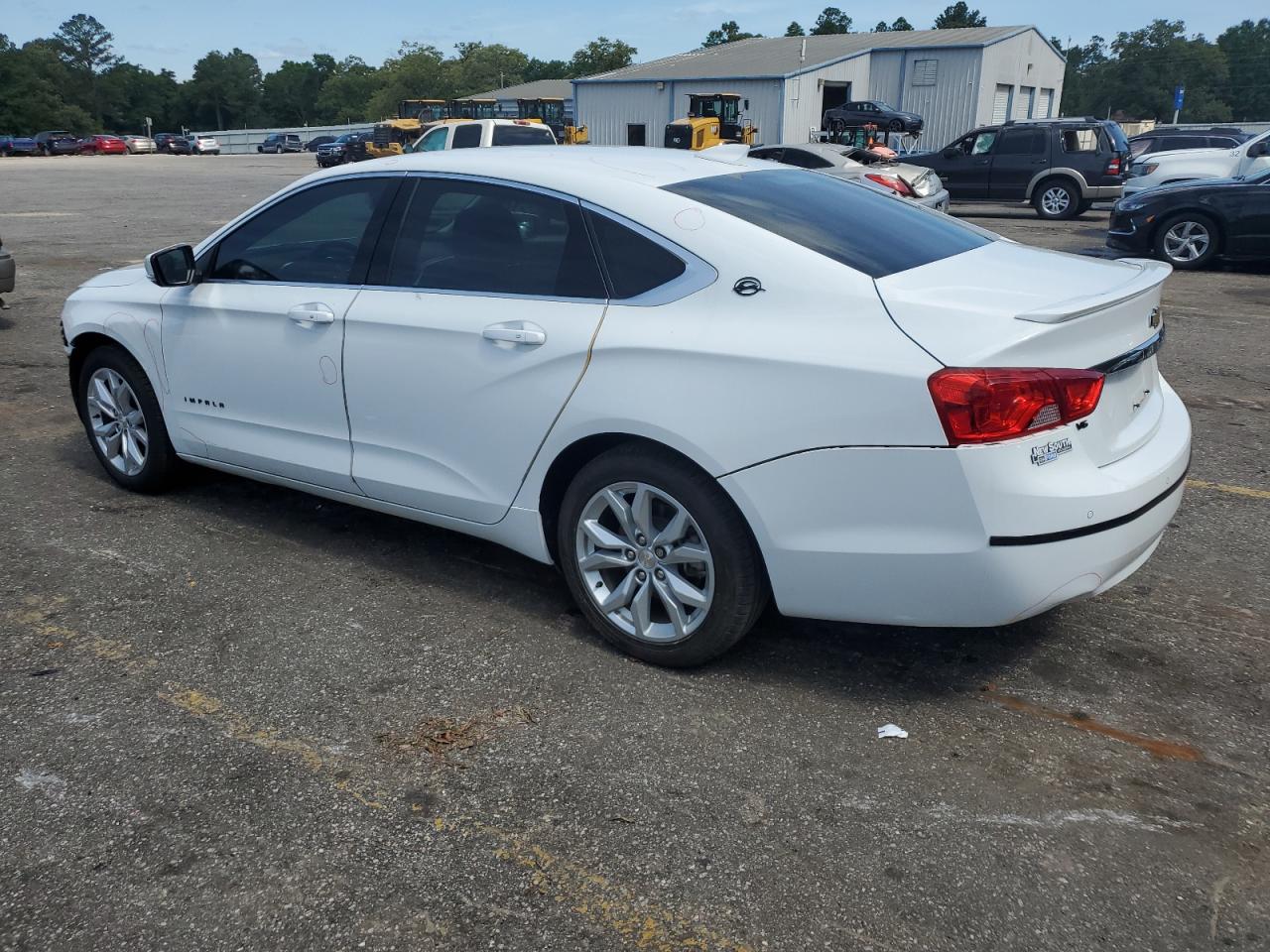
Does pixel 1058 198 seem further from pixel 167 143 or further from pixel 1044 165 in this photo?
pixel 167 143

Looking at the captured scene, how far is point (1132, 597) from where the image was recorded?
13.4ft

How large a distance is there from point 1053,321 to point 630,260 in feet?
4.26

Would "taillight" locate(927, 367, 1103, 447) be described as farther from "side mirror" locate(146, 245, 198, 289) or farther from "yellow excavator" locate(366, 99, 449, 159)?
"yellow excavator" locate(366, 99, 449, 159)

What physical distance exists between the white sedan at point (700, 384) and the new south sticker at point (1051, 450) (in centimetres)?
1

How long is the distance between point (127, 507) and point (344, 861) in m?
3.12

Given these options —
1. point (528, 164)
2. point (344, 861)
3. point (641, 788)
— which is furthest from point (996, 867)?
point (528, 164)

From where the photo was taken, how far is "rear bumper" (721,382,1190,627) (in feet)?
9.54

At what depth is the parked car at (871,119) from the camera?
38.4 meters

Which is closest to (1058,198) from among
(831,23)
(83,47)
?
(831,23)

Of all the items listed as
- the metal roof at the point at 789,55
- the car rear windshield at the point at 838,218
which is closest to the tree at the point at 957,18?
the metal roof at the point at 789,55

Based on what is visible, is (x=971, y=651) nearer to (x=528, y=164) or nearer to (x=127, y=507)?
(x=528, y=164)

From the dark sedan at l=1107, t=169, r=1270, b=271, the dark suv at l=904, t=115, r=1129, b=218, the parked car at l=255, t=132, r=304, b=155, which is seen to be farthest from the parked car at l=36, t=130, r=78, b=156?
the dark sedan at l=1107, t=169, r=1270, b=271

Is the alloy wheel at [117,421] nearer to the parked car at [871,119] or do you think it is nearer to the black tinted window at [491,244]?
the black tinted window at [491,244]

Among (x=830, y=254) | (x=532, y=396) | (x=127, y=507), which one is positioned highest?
(x=830, y=254)
